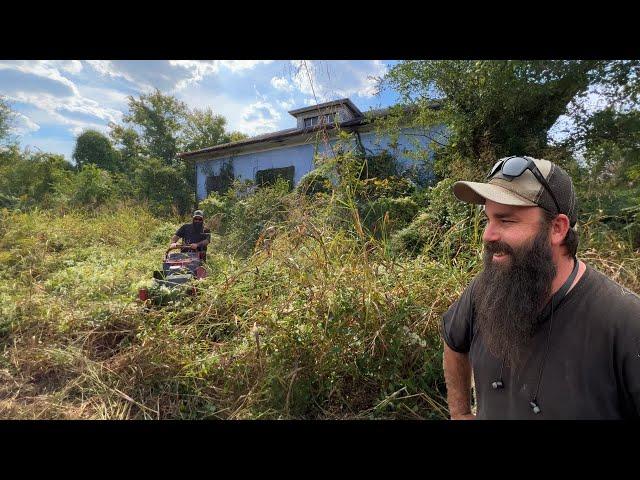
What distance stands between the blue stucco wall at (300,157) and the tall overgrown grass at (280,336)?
1.72 metres

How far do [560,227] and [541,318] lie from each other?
12.5 inches

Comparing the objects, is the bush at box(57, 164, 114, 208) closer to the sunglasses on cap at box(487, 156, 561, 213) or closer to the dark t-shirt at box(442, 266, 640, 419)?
the sunglasses on cap at box(487, 156, 561, 213)

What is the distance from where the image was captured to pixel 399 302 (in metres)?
2.73

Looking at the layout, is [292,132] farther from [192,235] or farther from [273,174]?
[192,235]

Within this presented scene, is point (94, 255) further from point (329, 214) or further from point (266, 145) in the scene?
point (329, 214)

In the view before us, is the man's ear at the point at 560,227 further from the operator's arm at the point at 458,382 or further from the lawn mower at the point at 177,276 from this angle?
the lawn mower at the point at 177,276

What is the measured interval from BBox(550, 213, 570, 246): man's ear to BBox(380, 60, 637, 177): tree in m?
5.10

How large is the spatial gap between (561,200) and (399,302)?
1.69 meters

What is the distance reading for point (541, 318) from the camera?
1113mm

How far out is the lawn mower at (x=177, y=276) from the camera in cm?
361

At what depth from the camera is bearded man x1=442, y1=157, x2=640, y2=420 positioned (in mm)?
970

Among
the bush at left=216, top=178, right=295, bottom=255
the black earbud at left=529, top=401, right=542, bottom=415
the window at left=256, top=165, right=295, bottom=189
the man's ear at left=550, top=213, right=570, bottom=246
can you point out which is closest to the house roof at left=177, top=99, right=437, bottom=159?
the window at left=256, top=165, right=295, bottom=189

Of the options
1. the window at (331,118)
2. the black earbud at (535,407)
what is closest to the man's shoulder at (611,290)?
the black earbud at (535,407)
